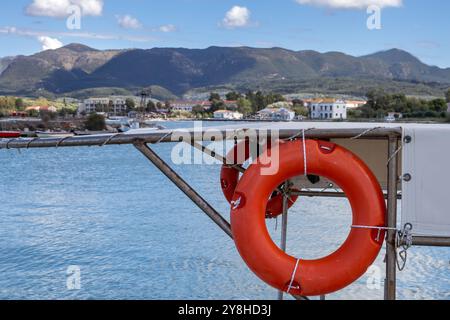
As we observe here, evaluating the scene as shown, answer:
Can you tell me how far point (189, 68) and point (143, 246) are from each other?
148 meters

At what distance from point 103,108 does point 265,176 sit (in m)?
83.0

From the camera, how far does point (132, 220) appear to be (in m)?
17.3

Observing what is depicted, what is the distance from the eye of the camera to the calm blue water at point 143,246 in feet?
33.3

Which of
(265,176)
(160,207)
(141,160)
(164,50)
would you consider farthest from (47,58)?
(265,176)

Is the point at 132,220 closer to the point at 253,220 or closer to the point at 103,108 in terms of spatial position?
the point at 253,220

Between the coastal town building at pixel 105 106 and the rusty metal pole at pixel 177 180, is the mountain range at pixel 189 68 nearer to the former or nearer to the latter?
the coastal town building at pixel 105 106

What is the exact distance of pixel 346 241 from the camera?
3002 mm

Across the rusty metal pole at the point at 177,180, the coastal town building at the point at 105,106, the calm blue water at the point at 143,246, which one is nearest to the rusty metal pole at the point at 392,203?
the rusty metal pole at the point at 177,180

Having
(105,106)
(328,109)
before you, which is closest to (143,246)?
(328,109)

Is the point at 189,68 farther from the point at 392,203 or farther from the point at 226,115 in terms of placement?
the point at 392,203

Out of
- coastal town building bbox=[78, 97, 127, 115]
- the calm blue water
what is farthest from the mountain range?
the calm blue water

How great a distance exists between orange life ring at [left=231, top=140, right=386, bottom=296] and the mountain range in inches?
4800

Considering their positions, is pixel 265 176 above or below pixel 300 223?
above
